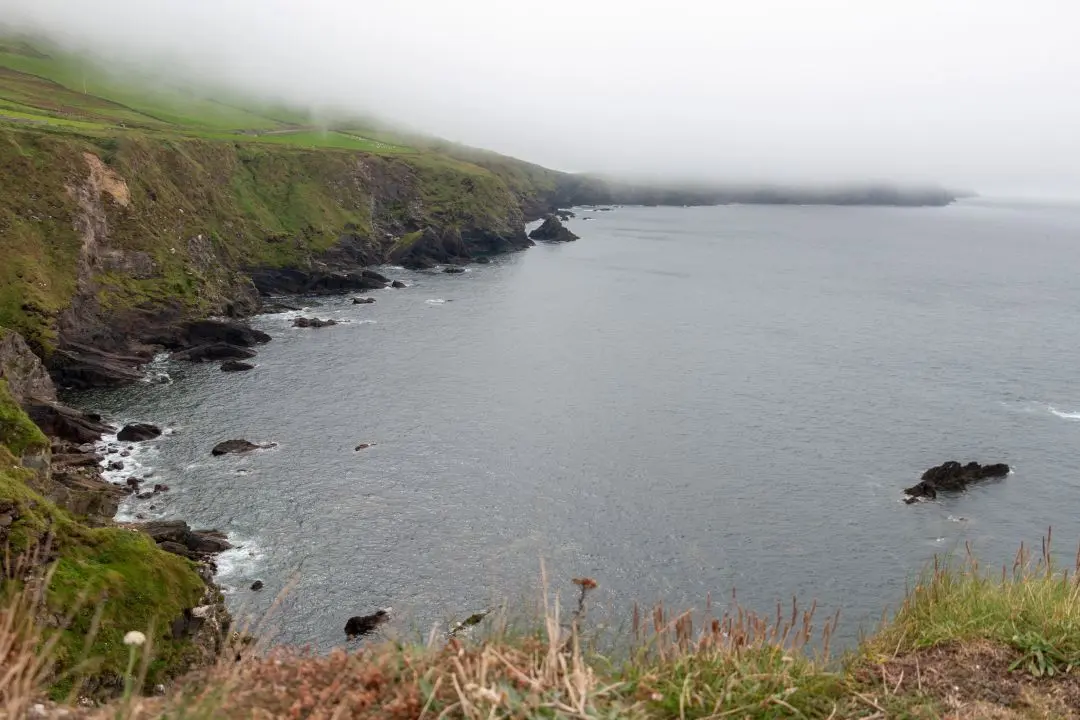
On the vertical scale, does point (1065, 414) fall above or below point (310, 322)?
below

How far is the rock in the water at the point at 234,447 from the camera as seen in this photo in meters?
62.7

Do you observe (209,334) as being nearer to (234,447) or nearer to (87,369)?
(87,369)

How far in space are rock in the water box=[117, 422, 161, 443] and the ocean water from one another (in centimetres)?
115

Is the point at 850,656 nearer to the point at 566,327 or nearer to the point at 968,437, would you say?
the point at 968,437

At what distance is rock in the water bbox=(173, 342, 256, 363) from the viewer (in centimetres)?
8600

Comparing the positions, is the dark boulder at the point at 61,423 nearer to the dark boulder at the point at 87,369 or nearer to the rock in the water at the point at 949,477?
the dark boulder at the point at 87,369

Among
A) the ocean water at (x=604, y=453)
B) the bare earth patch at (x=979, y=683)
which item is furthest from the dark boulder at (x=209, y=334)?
the bare earth patch at (x=979, y=683)

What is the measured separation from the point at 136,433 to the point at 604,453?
38426 mm

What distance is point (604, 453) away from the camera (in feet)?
221

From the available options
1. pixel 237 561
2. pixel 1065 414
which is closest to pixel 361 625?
pixel 237 561

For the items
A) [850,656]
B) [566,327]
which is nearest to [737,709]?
[850,656]

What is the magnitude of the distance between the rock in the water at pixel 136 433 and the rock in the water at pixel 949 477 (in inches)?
2351

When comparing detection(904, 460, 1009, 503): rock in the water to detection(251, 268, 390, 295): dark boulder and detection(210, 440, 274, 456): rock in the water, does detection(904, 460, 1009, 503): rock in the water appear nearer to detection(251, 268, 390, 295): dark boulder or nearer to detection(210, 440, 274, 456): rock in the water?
detection(210, 440, 274, 456): rock in the water

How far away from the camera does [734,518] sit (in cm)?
5653
